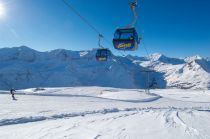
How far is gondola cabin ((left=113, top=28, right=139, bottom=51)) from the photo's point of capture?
58.1 feet

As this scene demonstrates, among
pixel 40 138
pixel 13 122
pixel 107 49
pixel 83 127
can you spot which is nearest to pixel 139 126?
pixel 83 127

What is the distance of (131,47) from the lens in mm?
17922

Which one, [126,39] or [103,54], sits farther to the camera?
[103,54]

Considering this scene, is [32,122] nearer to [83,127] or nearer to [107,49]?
[83,127]

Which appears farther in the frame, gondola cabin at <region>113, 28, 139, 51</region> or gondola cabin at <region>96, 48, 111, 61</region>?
gondola cabin at <region>96, 48, 111, 61</region>

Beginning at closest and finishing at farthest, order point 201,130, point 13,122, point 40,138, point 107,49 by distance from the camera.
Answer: point 40,138 → point 201,130 → point 13,122 → point 107,49

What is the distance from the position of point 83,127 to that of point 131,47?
7.56m

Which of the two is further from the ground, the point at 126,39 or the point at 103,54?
the point at 103,54

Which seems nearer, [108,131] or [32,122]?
[108,131]

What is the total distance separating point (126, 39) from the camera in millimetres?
17859

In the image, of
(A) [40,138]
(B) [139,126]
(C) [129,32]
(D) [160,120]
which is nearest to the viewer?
(A) [40,138]

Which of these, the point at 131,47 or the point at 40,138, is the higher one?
the point at 131,47

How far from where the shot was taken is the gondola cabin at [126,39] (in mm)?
17719

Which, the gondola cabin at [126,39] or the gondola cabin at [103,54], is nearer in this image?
the gondola cabin at [126,39]
